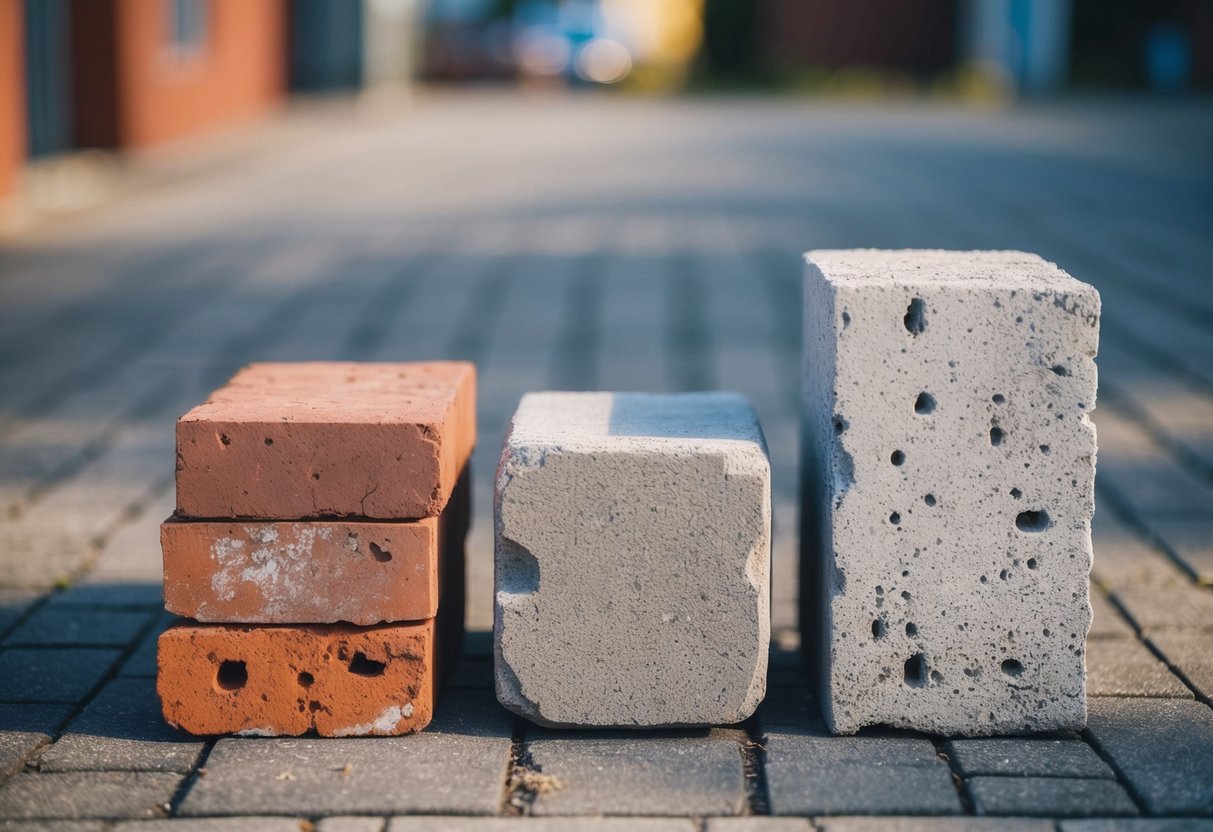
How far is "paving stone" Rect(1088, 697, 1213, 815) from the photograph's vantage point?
2.91m

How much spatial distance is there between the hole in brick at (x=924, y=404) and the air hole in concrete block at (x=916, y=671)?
544mm

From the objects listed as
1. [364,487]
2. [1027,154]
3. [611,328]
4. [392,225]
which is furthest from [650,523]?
[1027,154]

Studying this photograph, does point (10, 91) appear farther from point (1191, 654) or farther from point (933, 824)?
point (933, 824)

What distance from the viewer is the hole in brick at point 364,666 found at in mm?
3227

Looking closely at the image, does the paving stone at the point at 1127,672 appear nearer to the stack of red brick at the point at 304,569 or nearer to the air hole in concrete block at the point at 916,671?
the air hole in concrete block at the point at 916,671

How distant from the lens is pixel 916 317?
10.2ft

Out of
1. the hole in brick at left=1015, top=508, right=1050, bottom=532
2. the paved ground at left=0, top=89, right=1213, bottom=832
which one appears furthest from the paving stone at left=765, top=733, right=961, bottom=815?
the hole in brick at left=1015, top=508, right=1050, bottom=532

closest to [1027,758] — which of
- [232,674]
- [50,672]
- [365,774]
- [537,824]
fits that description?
[537,824]

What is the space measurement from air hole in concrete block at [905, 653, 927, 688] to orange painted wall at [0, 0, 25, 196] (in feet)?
29.6

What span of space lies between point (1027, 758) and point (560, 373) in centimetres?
377

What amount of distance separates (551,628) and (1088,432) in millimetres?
1251

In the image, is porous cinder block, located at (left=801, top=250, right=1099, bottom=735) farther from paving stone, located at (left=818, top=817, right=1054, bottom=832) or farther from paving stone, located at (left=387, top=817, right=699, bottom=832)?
paving stone, located at (left=387, top=817, right=699, bottom=832)

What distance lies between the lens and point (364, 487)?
315 cm

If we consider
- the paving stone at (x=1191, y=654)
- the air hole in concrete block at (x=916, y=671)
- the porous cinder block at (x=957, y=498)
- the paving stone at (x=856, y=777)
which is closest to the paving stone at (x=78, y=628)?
the paving stone at (x=856, y=777)
